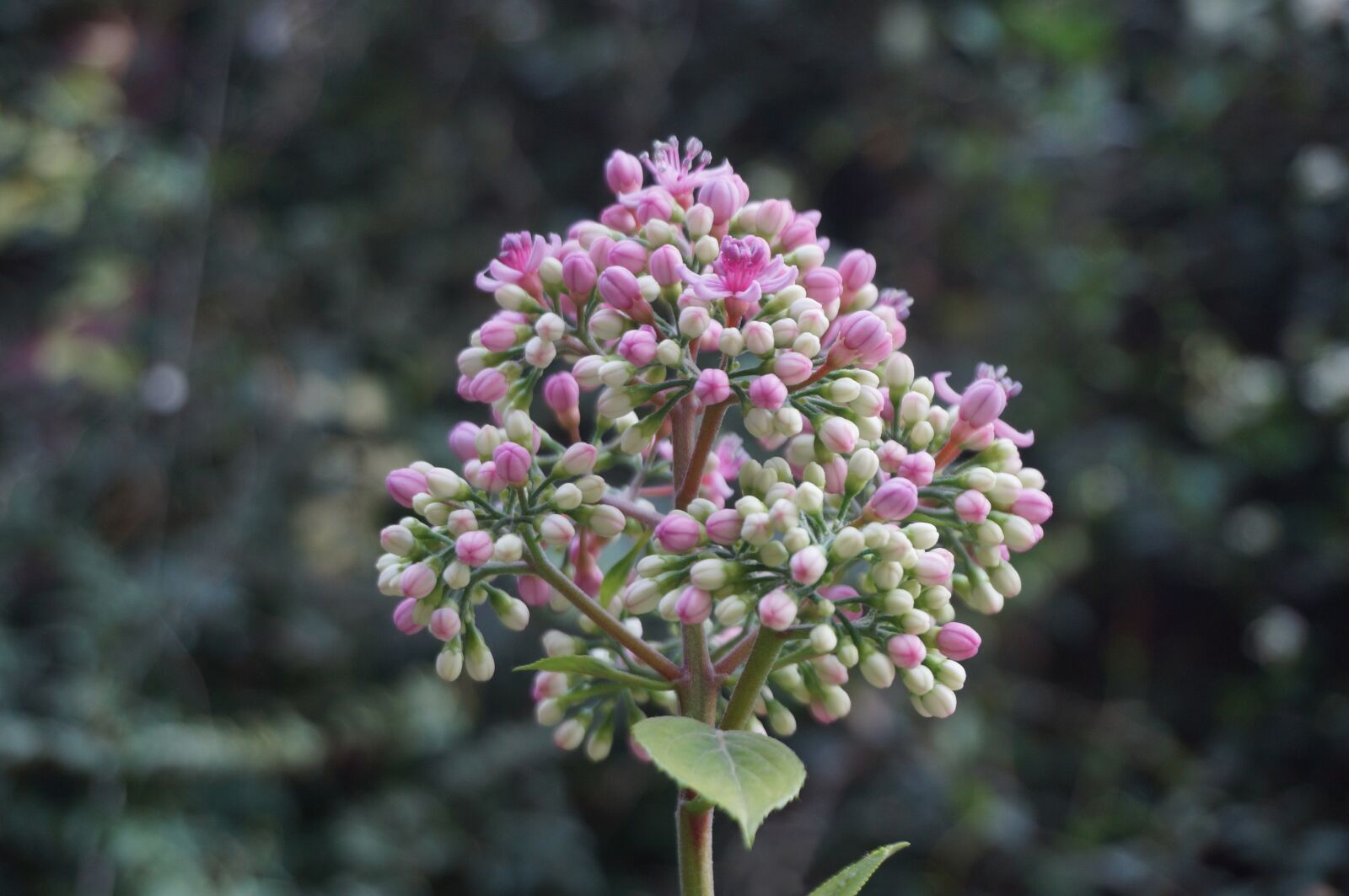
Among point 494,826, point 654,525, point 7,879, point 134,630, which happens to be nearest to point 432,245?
point 134,630

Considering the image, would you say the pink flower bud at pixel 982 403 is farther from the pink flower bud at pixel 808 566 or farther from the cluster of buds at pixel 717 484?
the pink flower bud at pixel 808 566

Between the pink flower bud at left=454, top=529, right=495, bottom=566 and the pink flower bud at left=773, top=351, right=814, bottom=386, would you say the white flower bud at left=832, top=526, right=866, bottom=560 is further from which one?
the pink flower bud at left=454, top=529, right=495, bottom=566

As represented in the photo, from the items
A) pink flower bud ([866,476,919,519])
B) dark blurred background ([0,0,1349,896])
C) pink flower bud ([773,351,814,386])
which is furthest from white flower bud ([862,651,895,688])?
dark blurred background ([0,0,1349,896])

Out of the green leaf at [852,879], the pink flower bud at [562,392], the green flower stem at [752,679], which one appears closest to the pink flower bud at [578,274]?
the pink flower bud at [562,392]

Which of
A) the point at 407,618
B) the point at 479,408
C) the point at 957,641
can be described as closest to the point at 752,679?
the point at 957,641

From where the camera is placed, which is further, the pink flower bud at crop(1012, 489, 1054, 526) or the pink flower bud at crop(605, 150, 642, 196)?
the pink flower bud at crop(605, 150, 642, 196)

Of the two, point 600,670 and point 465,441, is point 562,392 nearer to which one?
point 465,441

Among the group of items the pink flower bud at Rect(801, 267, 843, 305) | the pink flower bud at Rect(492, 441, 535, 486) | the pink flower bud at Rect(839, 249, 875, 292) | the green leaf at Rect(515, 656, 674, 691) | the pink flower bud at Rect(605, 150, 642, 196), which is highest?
the pink flower bud at Rect(605, 150, 642, 196)
